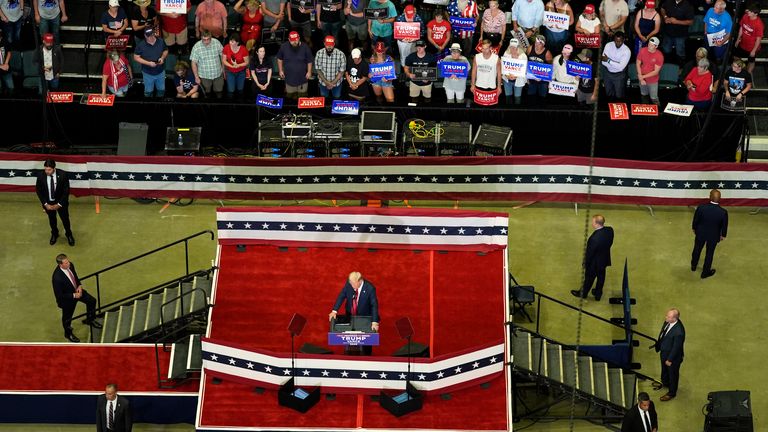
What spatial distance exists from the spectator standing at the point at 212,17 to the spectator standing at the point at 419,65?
3.57m

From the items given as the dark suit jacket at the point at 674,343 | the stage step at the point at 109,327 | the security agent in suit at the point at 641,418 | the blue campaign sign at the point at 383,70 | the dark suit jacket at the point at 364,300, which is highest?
the blue campaign sign at the point at 383,70

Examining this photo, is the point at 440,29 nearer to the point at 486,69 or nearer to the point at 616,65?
the point at 486,69

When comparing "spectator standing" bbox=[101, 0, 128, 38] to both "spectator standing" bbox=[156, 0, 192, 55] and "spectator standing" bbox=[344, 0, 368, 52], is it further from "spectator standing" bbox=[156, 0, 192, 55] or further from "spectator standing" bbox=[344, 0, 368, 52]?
"spectator standing" bbox=[344, 0, 368, 52]

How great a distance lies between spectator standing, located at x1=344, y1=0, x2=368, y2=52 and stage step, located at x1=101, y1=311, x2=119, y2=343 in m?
7.44

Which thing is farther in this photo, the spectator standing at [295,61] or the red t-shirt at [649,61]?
the spectator standing at [295,61]

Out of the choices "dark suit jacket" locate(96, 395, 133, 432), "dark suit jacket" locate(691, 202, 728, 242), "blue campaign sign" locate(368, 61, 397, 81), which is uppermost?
"blue campaign sign" locate(368, 61, 397, 81)

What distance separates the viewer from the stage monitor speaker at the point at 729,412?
20328 mm

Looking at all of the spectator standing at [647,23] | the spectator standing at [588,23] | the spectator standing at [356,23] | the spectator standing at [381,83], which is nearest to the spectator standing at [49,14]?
the spectator standing at [356,23]

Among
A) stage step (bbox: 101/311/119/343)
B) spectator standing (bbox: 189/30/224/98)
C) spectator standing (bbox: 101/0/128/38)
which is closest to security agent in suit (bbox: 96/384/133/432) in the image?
stage step (bbox: 101/311/119/343)

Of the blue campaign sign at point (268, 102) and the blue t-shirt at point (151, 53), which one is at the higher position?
the blue t-shirt at point (151, 53)

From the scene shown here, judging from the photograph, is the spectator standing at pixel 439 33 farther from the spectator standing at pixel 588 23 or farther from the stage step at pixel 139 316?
the stage step at pixel 139 316

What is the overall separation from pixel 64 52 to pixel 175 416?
32.7ft

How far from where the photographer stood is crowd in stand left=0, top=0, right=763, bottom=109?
2656 cm

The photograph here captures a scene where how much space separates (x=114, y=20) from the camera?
27625 millimetres
